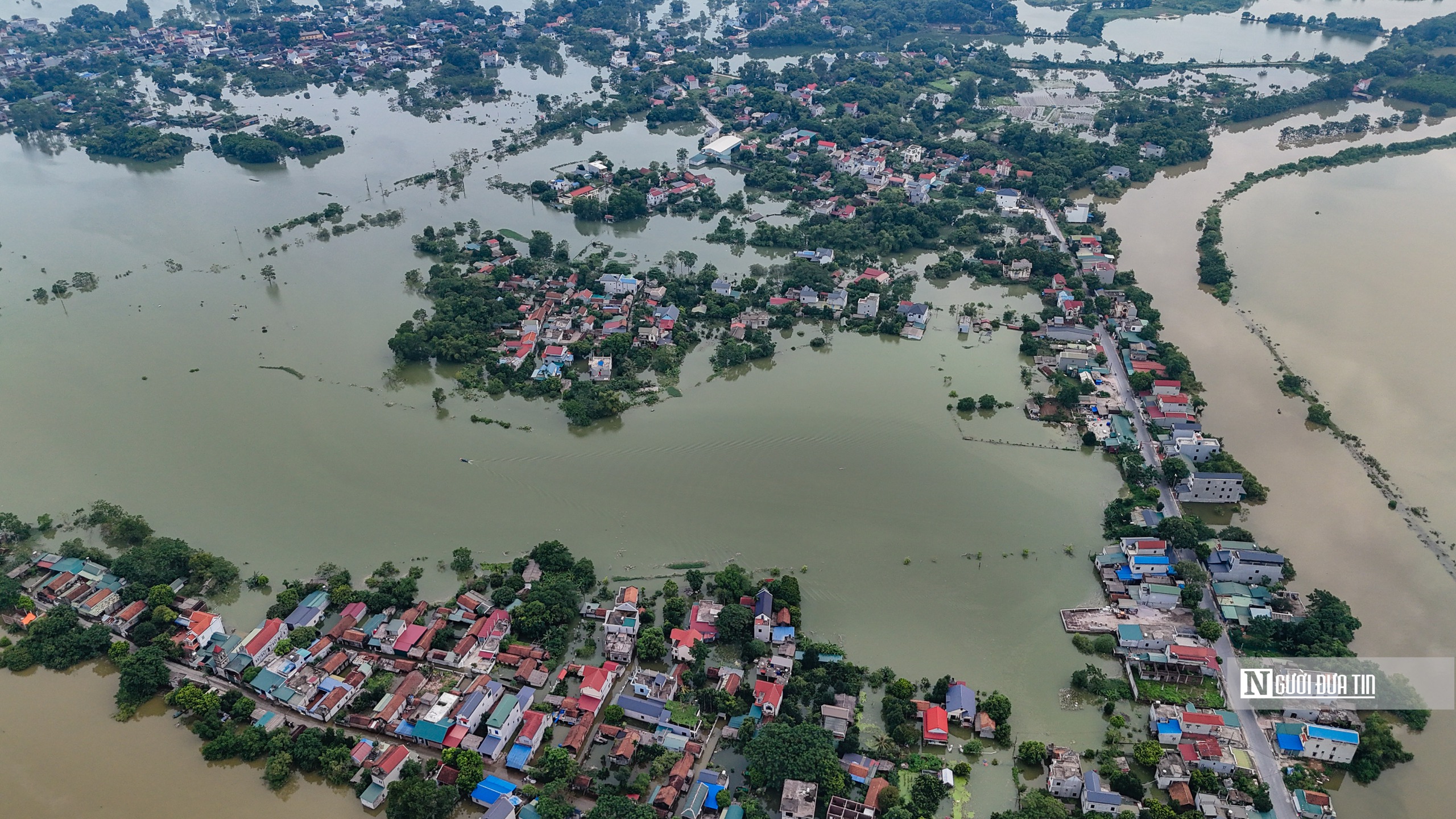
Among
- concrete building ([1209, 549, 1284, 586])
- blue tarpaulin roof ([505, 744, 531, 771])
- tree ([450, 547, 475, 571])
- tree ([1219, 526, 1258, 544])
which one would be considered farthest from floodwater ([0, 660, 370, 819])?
tree ([1219, 526, 1258, 544])

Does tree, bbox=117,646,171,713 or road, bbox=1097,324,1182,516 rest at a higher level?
road, bbox=1097,324,1182,516

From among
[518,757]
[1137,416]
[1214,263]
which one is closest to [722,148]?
[1214,263]

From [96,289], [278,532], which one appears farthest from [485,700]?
[96,289]

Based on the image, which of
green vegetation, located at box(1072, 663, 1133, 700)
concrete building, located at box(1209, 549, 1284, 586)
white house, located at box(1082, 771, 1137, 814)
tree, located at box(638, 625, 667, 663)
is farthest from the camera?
concrete building, located at box(1209, 549, 1284, 586)

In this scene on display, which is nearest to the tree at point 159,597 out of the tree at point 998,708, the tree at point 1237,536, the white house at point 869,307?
the tree at point 998,708

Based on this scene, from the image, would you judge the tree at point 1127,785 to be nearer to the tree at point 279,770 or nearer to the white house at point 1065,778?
the white house at point 1065,778

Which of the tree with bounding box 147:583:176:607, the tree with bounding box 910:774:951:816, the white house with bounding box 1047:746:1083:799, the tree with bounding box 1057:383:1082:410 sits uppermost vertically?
Result: the tree with bounding box 1057:383:1082:410

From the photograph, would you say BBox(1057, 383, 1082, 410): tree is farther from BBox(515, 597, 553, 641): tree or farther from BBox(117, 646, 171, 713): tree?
BBox(117, 646, 171, 713): tree
